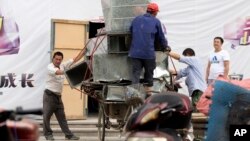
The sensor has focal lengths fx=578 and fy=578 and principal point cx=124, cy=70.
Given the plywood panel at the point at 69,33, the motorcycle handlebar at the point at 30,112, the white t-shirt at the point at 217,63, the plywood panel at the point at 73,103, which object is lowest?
the plywood panel at the point at 73,103

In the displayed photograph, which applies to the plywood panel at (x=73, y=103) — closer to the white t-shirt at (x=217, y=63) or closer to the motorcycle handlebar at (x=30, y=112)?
the white t-shirt at (x=217, y=63)

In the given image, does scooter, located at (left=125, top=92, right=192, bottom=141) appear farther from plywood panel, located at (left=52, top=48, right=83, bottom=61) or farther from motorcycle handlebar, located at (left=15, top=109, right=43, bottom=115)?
plywood panel, located at (left=52, top=48, right=83, bottom=61)

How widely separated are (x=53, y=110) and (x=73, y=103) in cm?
129

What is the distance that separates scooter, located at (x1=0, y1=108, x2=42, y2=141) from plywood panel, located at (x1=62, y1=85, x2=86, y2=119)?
876 centimetres

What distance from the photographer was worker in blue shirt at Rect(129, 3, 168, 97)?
8.65 m

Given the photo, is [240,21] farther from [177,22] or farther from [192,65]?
[192,65]

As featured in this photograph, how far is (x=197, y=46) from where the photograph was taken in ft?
44.1

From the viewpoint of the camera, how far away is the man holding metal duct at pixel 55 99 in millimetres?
11125

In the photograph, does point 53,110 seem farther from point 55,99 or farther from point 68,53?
point 68,53

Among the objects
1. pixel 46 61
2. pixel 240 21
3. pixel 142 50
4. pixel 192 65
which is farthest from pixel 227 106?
pixel 240 21

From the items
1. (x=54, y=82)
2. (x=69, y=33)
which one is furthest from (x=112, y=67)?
(x=69, y=33)

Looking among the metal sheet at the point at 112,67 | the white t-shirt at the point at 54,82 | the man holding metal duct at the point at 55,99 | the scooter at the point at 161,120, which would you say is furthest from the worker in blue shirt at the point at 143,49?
the scooter at the point at 161,120

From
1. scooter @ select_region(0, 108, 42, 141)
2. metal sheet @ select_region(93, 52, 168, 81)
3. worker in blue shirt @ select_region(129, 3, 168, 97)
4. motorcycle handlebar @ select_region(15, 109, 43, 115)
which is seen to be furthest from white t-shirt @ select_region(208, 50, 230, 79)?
scooter @ select_region(0, 108, 42, 141)

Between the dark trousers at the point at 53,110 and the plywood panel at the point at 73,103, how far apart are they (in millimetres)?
1052
